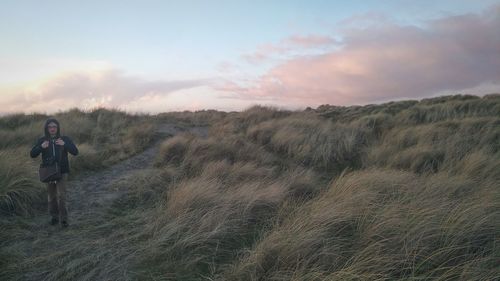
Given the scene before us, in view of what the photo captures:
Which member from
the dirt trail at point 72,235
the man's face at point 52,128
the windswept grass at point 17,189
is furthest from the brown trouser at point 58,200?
the man's face at point 52,128

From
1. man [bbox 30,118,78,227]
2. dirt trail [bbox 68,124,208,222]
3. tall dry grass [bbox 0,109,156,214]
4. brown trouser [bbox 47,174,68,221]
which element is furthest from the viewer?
dirt trail [bbox 68,124,208,222]

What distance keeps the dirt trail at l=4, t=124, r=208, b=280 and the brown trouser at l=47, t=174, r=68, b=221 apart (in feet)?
0.56

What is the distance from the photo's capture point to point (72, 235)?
520cm

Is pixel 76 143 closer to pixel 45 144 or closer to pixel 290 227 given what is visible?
pixel 45 144

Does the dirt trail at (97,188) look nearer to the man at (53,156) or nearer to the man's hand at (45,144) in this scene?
the man at (53,156)

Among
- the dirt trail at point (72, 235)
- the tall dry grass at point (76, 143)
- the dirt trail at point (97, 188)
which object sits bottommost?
the dirt trail at point (72, 235)

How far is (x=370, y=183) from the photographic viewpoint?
19.3ft

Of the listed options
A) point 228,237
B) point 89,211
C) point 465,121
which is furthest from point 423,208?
point 465,121

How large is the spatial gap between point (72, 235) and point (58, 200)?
2.42 ft

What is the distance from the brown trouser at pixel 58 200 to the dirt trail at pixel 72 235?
17 centimetres

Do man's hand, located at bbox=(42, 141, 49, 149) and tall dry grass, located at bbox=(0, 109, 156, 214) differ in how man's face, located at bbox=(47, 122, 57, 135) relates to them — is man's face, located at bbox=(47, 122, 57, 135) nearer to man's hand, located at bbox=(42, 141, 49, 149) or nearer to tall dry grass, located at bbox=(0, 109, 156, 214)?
man's hand, located at bbox=(42, 141, 49, 149)

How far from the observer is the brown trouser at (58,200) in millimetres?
5586

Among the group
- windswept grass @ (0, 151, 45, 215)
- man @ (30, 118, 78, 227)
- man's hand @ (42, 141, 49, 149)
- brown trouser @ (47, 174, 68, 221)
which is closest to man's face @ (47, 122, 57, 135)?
man @ (30, 118, 78, 227)

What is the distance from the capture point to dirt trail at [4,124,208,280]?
4.21 m
